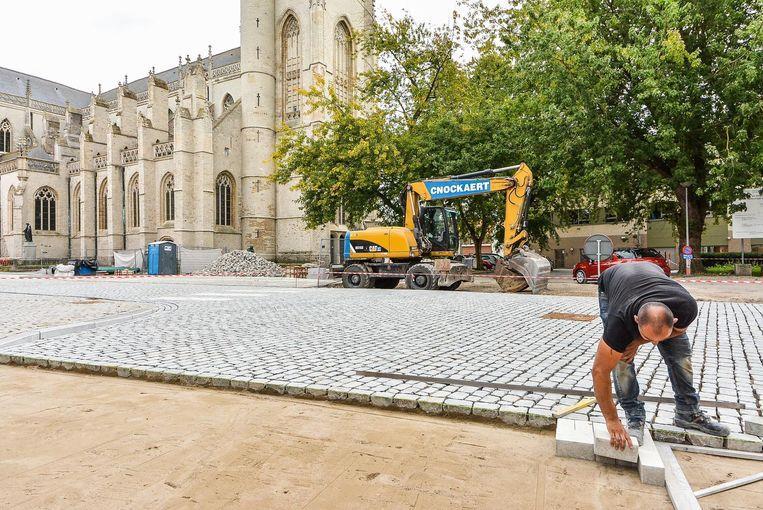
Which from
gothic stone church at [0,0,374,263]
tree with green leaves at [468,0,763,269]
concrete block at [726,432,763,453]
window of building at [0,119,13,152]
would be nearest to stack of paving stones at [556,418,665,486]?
concrete block at [726,432,763,453]

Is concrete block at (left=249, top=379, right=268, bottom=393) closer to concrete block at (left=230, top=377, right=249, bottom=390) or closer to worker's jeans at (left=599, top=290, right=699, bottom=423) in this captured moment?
concrete block at (left=230, top=377, right=249, bottom=390)

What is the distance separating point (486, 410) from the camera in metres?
3.58

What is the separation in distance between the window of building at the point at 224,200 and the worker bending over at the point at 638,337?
37.3 meters

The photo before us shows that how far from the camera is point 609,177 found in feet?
62.3

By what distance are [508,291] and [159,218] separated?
3230cm

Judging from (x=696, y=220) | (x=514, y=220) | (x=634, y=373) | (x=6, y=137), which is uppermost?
(x=6, y=137)

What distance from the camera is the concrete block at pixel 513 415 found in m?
3.47

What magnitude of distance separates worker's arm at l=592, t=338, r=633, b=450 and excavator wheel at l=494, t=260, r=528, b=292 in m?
11.9

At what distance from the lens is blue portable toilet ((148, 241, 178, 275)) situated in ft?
96.5

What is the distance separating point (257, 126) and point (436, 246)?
1040 inches

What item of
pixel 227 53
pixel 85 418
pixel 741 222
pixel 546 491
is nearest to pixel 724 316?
pixel 546 491

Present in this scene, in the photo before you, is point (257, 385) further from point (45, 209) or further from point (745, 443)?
point (45, 209)

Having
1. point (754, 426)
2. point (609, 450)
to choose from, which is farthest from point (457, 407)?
point (754, 426)

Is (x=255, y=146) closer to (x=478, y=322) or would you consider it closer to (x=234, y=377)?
(x=478, y=322)
